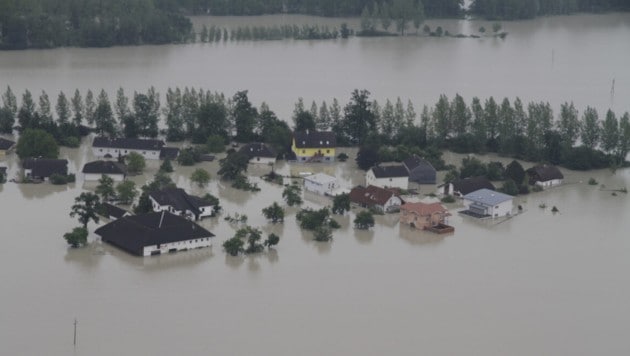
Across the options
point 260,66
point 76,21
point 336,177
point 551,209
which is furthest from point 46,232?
point 76,21

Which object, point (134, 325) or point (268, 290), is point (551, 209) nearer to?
point (268, 290)

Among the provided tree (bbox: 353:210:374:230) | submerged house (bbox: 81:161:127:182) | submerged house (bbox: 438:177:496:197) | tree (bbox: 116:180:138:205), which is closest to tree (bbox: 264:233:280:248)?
tree (bbox: 353:210:374:230)

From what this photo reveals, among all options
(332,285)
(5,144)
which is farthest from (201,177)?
(332,285)

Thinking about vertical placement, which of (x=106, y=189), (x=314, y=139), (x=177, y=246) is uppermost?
(x=314, y=139)

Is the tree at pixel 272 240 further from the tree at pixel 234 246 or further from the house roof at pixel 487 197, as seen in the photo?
the house roof at pixel 487 197

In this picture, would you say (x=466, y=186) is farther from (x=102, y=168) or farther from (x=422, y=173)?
(x=102, y=168)
